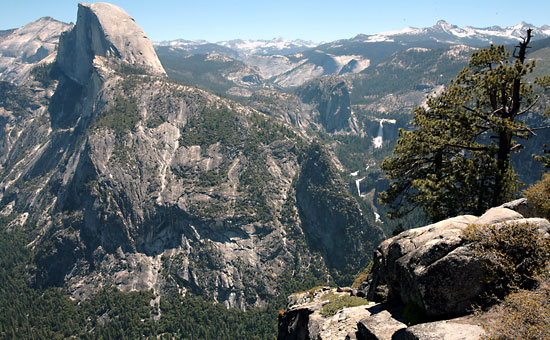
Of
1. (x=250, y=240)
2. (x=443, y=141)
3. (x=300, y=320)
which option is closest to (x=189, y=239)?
(x=250, y=240)

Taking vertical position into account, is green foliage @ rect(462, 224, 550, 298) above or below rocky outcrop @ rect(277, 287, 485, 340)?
above

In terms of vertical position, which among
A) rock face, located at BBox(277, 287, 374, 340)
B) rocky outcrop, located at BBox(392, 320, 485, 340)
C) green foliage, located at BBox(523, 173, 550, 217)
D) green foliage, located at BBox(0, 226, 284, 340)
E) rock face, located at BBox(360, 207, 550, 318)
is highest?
green foliage, located at BBox(523, 173, 550, 217)

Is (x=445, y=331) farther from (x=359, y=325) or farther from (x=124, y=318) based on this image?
(x=124, y=318)

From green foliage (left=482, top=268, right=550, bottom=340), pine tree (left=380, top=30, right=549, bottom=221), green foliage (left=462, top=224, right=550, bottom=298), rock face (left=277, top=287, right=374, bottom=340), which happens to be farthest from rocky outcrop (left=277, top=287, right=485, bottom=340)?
pine tree (left=380, top=30, right=549, bottom=221)

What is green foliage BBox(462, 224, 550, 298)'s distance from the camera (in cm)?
1608

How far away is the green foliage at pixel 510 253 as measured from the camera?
16.1m

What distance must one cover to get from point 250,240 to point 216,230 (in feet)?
67.6

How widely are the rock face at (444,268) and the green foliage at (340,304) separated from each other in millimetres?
8774

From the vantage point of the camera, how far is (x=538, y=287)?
15445 mm

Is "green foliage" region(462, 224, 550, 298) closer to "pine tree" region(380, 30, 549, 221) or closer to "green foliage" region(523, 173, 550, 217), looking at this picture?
"green foliage" region(523, 173, 550, 217)

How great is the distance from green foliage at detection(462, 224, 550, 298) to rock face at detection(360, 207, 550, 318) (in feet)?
1.76

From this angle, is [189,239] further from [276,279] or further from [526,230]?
[526,230]

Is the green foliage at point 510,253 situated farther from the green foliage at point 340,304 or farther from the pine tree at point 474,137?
the green foliage at point 340,304

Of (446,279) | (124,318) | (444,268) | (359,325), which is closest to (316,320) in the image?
(359,325)
